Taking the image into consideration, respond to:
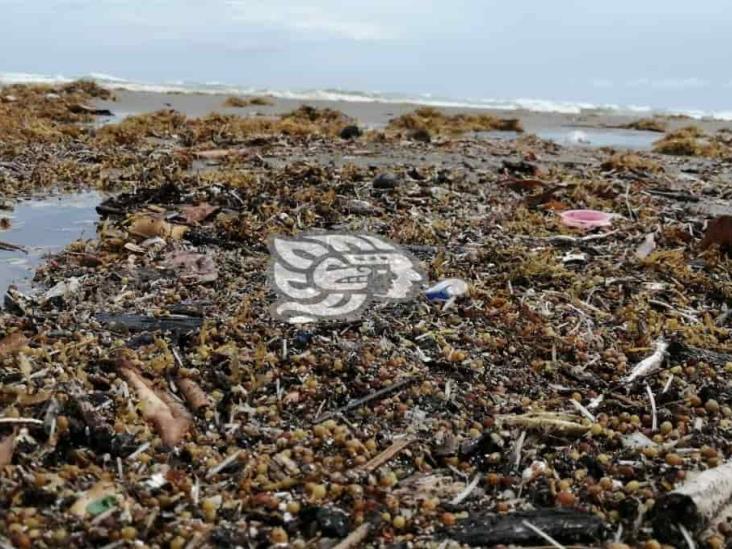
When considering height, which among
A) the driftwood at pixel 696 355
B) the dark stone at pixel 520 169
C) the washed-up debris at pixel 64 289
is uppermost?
the dark stone at pixel 520 169

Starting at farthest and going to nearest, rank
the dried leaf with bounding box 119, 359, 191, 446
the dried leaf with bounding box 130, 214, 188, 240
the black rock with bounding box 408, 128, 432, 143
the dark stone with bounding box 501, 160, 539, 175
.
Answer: the black rock with bounding box 408, 128, 432, 143, the dark stone with bounding box 501, 160, 539, 175, the dried leaf with bounding box 130, 214, 188, 240, the dried leaf with bounding box 119, 359, 191, 446

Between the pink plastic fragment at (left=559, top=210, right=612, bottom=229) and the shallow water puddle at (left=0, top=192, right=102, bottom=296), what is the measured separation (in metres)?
4.16

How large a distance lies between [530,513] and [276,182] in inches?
207

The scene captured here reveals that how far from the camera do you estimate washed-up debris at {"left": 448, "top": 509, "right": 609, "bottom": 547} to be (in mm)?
2525

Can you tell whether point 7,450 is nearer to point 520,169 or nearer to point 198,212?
point 198,212

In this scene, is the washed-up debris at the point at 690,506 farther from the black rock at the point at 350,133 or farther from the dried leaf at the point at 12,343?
the black rock at the point at 350,133

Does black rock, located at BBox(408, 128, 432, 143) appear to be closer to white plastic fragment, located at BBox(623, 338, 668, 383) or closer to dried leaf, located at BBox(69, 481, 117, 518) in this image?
white plastic fragment, located at BBox(623, 338, 668, 383)

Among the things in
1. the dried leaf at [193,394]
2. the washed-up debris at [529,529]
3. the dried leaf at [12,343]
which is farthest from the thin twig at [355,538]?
the dried leaf at [12,343]

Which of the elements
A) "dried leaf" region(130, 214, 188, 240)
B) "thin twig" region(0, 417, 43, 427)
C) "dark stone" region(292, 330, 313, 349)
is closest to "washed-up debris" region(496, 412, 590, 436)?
"dark stone" region(292, 330, 313, 349)

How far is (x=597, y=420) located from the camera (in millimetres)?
3299

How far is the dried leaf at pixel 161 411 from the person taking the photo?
2.98 metres

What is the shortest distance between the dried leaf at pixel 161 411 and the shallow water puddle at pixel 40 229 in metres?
1.76

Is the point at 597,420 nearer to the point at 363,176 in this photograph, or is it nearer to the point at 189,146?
the point at 363,176

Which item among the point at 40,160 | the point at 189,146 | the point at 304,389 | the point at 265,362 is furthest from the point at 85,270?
the point at 189,146
